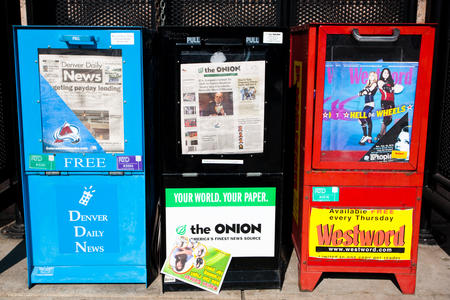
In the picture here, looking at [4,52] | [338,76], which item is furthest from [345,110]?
[4,52]

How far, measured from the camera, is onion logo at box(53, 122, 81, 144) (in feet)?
10.6

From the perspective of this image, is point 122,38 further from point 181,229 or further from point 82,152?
point 181,229

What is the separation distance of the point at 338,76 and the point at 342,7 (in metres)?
1.17

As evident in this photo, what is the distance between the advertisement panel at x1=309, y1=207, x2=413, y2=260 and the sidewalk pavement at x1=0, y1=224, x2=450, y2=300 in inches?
10.9

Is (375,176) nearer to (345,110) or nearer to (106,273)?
(345,110)

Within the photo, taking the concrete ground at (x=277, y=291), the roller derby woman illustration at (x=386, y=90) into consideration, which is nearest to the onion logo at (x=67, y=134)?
the concrete ground at (x=277, y=291)

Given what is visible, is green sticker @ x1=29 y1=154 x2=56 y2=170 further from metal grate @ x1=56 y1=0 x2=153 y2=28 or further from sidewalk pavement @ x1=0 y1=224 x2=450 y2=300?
metal grate @ x1=56 y1=0 x2=153 y2=28

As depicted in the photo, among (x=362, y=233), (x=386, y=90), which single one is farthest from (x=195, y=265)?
(x=386, y=90)

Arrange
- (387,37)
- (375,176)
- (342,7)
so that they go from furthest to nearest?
(342,7) < (375,176) < (387,37)

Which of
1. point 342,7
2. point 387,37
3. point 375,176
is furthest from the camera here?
point 342,7

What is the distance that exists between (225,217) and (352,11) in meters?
2.13

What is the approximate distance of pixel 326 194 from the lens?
3334 millimetres

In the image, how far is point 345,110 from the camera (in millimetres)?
3195

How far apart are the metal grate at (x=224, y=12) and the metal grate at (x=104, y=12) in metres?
0.22
